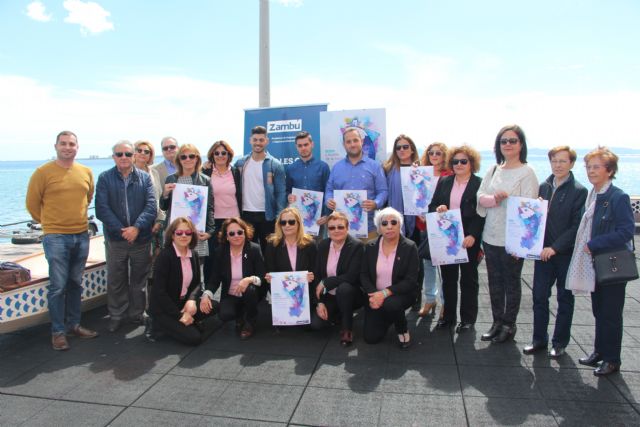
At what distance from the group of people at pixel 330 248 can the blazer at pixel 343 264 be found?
0.4 inches

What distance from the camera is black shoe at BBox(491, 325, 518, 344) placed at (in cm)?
432

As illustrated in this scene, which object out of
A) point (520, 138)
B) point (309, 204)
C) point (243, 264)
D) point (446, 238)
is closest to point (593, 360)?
point (446, 238)

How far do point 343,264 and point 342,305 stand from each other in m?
0.41

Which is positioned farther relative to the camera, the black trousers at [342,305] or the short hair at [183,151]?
the short hair at [183,151]

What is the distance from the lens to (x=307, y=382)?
3615mm

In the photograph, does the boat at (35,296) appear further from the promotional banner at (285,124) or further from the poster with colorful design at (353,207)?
the poster with colorful design at (353,207)

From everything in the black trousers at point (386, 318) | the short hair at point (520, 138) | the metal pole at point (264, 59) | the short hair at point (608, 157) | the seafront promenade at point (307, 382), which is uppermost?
the metal pole at point (264, 59)

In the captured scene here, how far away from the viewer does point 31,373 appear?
3.82 metres

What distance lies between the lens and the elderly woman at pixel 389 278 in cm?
430

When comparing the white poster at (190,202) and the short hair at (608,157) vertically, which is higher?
the short hair at (608,157)

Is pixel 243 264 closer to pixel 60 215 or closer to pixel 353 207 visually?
pixel 353 207

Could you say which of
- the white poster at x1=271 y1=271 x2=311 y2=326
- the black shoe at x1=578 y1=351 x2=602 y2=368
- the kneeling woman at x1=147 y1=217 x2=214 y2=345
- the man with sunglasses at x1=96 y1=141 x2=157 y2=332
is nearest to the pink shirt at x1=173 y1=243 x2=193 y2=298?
the kneeling woman at x1=147 y1=217 x2=214 y2=345

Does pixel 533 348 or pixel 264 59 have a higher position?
pixel 264 59

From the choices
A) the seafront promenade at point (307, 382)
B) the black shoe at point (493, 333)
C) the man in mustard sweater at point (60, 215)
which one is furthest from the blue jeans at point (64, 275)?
the black shoe at point (493, 333)
